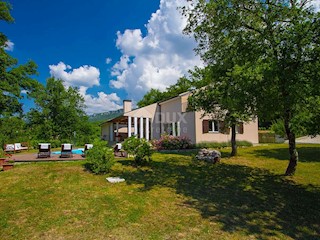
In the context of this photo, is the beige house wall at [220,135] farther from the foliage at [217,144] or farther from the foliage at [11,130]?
the foliage at [11,130]

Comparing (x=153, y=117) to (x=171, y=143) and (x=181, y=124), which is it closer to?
(x=181, y=124)

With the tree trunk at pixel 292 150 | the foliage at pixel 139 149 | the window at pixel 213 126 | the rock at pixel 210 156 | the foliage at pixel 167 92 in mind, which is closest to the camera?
the tree trunk at pixel 292 150

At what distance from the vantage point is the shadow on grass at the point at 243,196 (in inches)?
249

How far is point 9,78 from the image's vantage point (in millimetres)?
24984

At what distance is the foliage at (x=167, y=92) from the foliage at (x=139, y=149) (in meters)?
33.5

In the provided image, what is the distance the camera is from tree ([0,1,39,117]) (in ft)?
78.5

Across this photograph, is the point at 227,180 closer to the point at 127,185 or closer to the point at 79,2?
the point at 127,185

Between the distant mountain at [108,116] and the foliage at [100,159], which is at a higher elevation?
the distant mountain at [108,116]

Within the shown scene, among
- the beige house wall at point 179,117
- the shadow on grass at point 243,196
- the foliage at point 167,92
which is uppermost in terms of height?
the foliage at point 167,92

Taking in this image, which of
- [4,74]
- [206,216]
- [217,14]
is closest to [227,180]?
[206,216]

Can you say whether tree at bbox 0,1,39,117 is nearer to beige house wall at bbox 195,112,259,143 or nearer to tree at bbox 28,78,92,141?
tree at bbox 28,78,92,141

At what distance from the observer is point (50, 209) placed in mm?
6797

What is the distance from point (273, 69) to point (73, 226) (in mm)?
7950

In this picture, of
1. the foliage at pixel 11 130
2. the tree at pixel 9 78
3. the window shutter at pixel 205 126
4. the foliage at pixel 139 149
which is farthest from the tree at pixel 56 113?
the foliage at pixel 139 149
